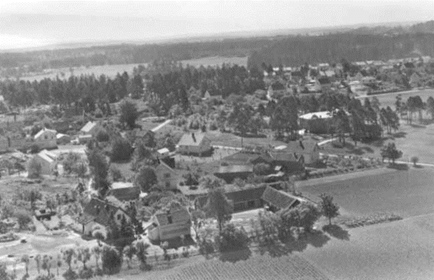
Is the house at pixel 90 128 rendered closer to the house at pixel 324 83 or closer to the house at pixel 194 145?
the house at pixel 194 145

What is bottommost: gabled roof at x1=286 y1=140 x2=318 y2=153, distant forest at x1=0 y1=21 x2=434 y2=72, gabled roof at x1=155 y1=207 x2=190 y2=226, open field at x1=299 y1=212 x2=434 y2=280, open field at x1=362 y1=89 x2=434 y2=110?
open field at x1=299 y1=212 x2=434 y2=280

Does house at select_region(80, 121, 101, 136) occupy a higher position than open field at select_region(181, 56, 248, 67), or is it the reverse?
open field at select_region(181, 56, 248, 67)

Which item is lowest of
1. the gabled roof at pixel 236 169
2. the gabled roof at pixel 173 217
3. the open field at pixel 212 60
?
the gabled roof at pixel 236 169

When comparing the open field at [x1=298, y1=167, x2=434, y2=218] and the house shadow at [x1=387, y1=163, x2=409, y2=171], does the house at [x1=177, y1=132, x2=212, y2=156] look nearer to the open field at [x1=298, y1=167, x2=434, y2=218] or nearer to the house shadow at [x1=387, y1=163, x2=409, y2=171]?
the open field at [x1=298, y1=167, x2=434, y2=218]

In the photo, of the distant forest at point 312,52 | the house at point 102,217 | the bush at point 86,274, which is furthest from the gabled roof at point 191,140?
the distant forest at point 312,52

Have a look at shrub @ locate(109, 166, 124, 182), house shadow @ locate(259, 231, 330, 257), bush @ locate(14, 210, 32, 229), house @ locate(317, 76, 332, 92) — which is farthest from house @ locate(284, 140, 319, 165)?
house @ locate(317, 76, 332, 92)

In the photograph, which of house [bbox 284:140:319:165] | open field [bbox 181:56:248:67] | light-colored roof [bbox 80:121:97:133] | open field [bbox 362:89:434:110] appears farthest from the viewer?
open field [bbox 181:56:248:67]
